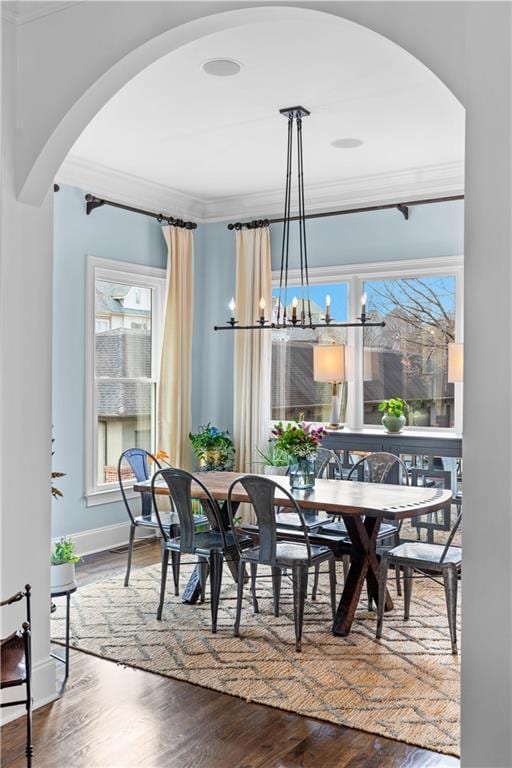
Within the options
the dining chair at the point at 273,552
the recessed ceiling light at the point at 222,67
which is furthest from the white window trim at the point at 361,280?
the recessed ceiling light at the point at 222,67

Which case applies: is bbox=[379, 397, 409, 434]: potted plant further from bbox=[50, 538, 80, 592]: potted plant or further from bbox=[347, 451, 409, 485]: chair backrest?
bbox=[50, 538, 80, 592]: potted plant

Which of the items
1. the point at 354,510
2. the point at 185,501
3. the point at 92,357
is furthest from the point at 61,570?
the point at 92,357

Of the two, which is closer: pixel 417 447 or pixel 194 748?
pixel 194 748

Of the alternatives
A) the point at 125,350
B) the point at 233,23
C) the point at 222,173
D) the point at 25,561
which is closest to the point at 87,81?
the point at 233,23

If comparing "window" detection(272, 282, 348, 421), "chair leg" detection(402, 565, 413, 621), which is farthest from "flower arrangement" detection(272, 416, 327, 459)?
"window" detection(272, 282, 348, 421)

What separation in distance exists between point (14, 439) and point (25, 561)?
510mm

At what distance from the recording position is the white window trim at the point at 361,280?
18.2 ft

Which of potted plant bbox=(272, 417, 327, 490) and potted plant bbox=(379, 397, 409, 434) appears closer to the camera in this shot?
potted plant bbox=(272, 417, 327, 490)

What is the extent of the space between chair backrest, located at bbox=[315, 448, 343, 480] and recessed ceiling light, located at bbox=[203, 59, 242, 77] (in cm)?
260

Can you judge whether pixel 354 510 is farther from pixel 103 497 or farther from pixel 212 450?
pixel 103 497

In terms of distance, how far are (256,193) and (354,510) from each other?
11.3ft

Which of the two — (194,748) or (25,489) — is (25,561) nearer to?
(25,489)

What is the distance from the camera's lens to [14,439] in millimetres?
2920

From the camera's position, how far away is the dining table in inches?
152
